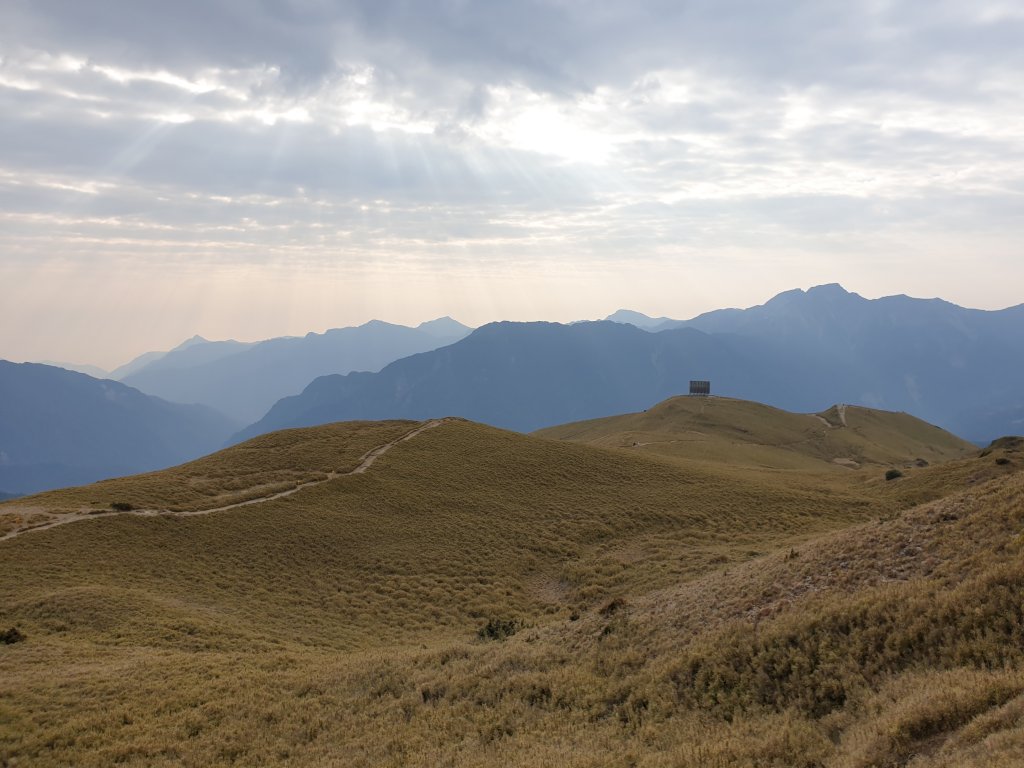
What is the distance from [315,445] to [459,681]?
1953 inches

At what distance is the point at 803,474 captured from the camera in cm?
7256

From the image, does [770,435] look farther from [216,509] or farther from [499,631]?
[499,631]

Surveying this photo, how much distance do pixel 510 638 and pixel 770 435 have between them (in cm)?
11513

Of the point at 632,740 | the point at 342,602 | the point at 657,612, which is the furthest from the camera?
Answer: the point at 342,602

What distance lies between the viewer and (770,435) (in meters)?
125

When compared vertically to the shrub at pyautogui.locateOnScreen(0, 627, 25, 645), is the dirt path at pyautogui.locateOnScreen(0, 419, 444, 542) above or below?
above

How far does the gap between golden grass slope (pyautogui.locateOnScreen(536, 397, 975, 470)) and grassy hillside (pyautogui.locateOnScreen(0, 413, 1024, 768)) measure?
2027 inches

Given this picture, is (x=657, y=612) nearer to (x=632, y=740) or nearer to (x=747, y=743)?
(x=632, y=740)

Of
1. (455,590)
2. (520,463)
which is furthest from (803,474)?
(455,590)

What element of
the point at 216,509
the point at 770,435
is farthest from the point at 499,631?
the point at 770,435

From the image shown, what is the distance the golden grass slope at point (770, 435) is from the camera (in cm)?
9775

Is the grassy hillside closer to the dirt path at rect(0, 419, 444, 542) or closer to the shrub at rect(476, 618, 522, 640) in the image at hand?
the shrub at rect(476, 618, 522, 640)

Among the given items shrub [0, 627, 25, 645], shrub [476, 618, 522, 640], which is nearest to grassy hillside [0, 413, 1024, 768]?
shrub [476, 618, 522, 640]

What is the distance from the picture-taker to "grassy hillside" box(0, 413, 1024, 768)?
12.7 metres
